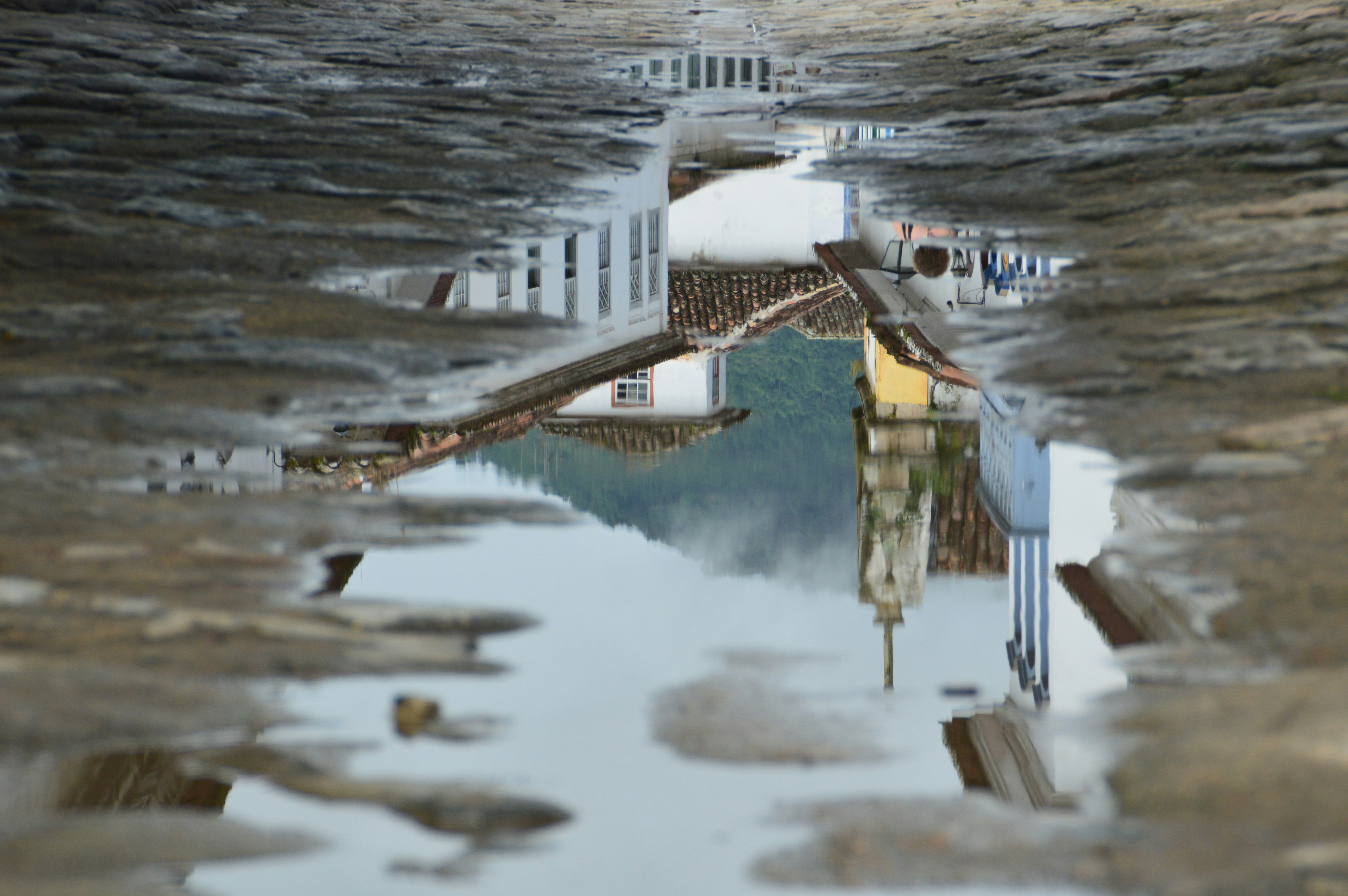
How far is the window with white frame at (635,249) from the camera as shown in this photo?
578 centimetres

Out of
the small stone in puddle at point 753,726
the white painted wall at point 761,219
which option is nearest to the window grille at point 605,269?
the white painted wall at point 761,219

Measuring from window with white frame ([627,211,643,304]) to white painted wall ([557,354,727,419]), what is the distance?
2.01 m

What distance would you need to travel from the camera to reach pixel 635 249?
6.11m

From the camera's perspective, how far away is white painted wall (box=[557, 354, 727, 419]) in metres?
2.99

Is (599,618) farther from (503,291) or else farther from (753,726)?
(503,291)

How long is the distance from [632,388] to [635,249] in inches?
120

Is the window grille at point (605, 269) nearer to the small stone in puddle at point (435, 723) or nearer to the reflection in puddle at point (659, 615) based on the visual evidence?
the reflection in puddle at point (659, 615)

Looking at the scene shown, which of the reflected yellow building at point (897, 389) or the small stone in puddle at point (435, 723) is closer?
the small stone in puddle at point (435, 723)

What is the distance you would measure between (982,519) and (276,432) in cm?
127

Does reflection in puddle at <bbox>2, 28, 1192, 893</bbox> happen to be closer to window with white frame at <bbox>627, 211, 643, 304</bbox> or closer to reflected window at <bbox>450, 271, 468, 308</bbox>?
reflected window at <bbox>450, 271, 468, 308</bbox>

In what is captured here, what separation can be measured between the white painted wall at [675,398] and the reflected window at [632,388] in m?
0.01

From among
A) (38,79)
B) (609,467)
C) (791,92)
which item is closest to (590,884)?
(609,467)

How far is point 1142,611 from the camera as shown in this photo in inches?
76.9

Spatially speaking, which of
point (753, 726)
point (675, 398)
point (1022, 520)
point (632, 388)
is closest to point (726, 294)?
point (632, 388)
